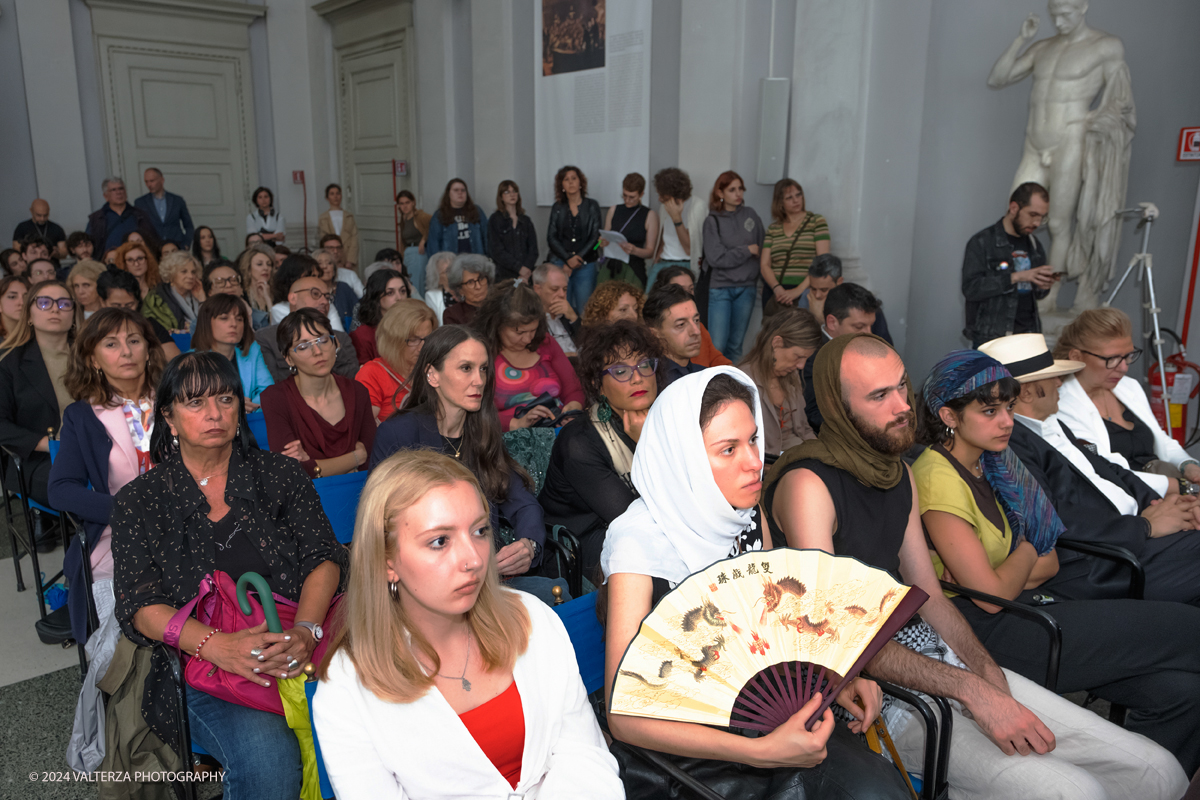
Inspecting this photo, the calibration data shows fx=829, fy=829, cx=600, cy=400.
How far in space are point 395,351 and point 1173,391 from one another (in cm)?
457

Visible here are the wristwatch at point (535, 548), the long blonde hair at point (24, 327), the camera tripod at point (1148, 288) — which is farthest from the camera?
the camera tripod at point (1148, 288)

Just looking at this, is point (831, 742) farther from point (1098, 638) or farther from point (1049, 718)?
point (1098, 638)

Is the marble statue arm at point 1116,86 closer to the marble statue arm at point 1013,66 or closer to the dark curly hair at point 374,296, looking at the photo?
the marble statue arm at point 1013,66

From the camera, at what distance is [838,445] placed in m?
2.20

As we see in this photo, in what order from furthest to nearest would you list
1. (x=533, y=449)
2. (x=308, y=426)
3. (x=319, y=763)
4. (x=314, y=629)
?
(x=308, y=426)
(x=533, y=449)
(x=314, y=629)
(x=319, y=763)

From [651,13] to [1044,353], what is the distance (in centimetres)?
539

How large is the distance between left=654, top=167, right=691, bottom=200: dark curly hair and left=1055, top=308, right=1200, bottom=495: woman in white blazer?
359 centimetres

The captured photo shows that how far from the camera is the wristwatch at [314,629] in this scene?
2018mm

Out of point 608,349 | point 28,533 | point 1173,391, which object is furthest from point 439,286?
point 1173,391

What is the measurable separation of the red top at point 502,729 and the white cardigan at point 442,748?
0.07 feet

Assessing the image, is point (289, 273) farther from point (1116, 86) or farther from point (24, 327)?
point (1116, 86)

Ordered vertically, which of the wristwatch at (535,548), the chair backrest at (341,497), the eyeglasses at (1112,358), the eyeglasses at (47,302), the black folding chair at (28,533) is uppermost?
the eyeglasses at (47,302)

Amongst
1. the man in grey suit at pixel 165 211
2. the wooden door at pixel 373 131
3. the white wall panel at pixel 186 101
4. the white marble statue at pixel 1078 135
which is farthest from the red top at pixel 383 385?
the white wall panel at pixel 186 101

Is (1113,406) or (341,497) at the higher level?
(1113,406)
